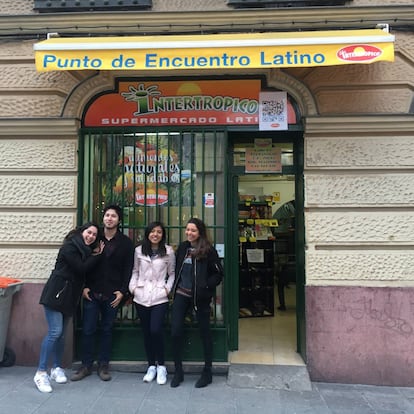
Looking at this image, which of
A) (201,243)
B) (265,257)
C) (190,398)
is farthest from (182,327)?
(265,257)

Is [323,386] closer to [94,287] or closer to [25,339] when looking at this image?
[94,287]

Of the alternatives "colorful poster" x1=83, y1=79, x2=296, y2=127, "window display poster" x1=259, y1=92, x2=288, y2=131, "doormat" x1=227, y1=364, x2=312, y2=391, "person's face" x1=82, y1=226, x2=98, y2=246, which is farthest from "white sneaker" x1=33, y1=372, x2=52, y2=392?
"window display poster" x1=259, y1=92, x2=288, y2=131

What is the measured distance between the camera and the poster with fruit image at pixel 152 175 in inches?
196

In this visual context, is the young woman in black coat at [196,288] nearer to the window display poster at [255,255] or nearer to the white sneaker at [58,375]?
the white sneaker at [58,375]

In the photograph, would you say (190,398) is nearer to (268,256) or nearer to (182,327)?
(182,327)

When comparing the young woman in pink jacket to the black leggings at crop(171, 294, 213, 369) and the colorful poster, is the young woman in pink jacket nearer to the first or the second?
the black leggings at crop(171, 294, 213, 369)

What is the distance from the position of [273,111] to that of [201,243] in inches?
71.8

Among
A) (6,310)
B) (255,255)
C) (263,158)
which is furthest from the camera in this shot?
(255,255)

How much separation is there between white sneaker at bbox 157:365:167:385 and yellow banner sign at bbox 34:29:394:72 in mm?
3231

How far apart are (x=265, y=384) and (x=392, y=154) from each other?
293cm

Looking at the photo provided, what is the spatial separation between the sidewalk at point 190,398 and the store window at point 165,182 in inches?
37.3

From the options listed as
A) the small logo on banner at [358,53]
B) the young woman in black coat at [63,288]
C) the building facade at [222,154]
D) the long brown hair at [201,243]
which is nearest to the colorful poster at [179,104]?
the building facade at [222,154]

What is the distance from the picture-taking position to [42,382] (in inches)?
166

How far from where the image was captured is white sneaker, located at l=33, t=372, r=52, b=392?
13.7ft
